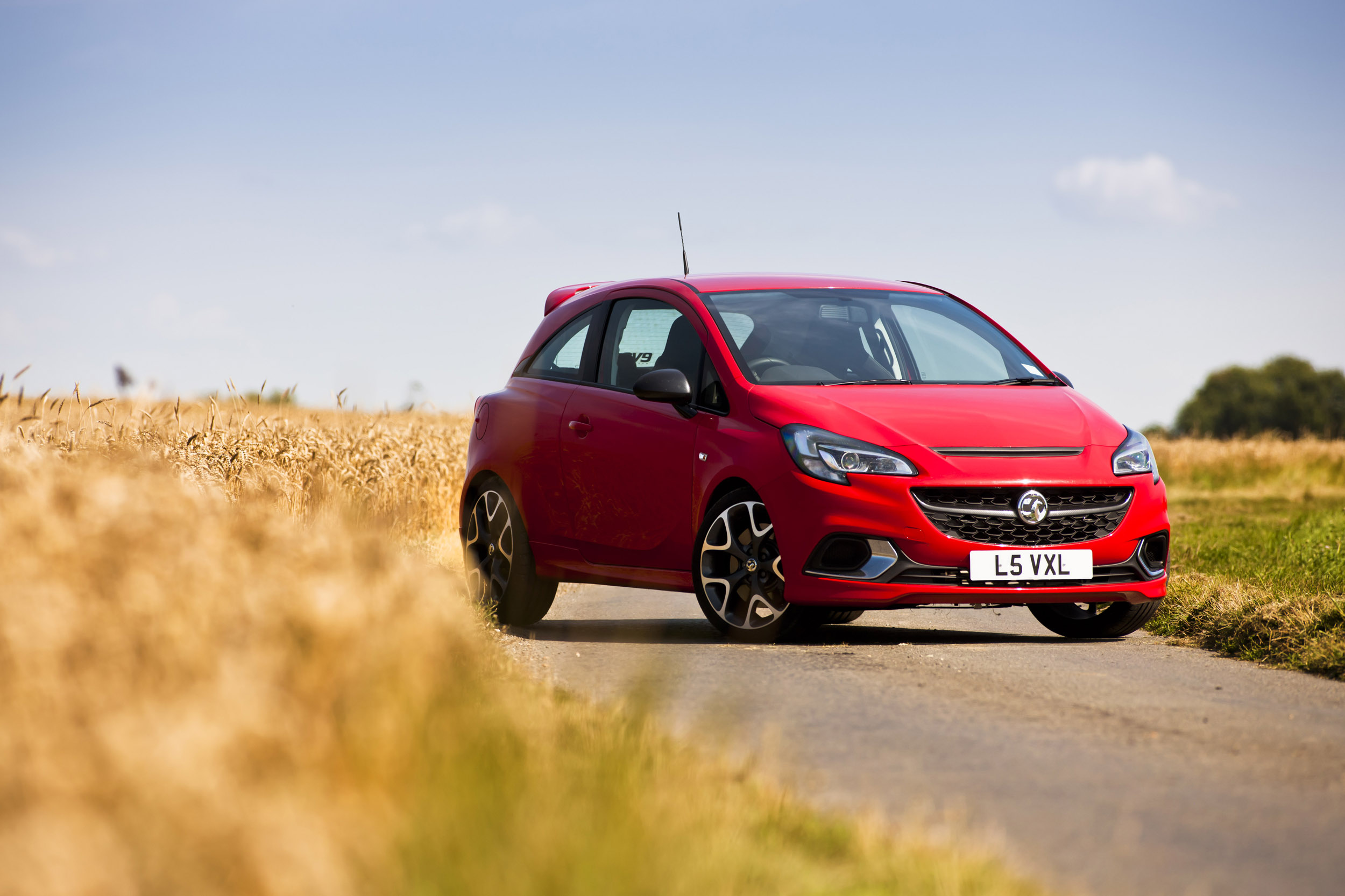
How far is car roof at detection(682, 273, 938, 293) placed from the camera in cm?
922

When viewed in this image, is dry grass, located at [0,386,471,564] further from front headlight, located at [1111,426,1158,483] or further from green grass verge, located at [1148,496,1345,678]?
green grass verge, located at [1148,496,1345,678]

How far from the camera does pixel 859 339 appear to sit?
902cm

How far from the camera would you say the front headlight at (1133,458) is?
8.07 metres

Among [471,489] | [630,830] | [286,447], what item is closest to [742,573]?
[471,489]

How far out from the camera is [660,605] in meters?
11.2

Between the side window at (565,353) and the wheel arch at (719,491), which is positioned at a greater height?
the side window at (565,353)

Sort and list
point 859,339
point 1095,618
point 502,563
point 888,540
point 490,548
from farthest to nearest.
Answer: point 490,548 → point 502,563 → point 859,339 → point 1095,618 → point 888,540

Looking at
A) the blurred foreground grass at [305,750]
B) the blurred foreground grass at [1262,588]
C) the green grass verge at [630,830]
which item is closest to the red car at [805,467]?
→ the blurred foreground grass at [1262,588]

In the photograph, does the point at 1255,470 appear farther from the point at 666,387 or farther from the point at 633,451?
the point at 666,387

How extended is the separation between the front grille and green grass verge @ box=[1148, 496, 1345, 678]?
0.97 meters

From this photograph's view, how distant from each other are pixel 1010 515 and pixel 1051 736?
89.7 inches

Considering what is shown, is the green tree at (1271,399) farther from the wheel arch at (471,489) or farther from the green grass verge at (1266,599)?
the wheel arch at (471,489)

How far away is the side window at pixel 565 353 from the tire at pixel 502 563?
76 centimetres

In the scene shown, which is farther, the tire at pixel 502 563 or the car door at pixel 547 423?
the tire at pixel 502 563
